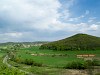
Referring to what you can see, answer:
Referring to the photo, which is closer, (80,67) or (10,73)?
(10,73)

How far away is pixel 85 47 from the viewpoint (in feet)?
604

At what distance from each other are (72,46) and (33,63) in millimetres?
77612

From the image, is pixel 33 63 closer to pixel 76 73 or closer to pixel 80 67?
pixel 80 67

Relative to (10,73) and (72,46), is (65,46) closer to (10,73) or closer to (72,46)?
(72,46)

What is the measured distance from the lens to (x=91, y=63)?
105 metres

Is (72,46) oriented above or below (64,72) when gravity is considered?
above

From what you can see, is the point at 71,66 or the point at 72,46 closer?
the point at 71,66

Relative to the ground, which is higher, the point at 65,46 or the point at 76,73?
the point at 65,46

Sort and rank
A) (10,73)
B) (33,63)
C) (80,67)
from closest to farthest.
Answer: (10,73)
(80,67)
(33,63)

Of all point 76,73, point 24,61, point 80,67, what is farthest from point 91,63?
point 24,61

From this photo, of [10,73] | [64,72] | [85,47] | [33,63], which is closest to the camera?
[10,73]

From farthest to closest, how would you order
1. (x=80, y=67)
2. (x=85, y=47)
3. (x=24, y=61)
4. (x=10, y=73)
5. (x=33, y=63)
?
1. (x=85, y=47)
2. (x=24, y=61)
3. (x=33, y=63)
4. (x=80, y=67)
5. (x=10, y=73)

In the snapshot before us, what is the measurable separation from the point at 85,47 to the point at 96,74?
330 feet

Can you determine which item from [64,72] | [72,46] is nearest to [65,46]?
[72,46]
